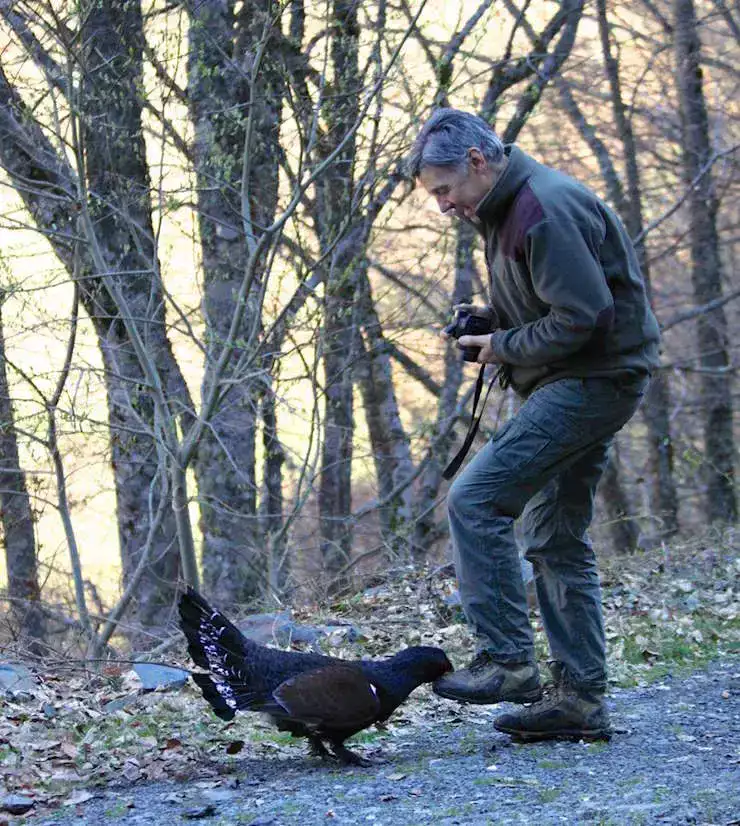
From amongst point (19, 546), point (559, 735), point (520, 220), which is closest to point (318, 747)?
point (559, 735)

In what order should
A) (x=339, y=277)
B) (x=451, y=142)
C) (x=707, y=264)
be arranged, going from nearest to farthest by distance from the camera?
(x=451, y=142) → (x=339, y=277) → (x=707, y=264)

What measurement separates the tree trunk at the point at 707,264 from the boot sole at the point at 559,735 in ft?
44.2

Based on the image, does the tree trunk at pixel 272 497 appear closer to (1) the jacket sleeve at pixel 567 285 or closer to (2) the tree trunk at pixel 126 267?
(2) the tree trunk at pixel 126 267

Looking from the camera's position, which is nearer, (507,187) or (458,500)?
(507,187)

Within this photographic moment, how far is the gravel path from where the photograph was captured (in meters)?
4.18

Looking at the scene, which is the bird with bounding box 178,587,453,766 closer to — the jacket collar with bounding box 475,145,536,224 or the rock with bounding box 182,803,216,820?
the rock with bounding box 182,803,216,820

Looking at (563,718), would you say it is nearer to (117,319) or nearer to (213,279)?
(117,319)

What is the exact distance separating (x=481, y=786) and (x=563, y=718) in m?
0.74

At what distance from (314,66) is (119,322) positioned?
9.43 ft

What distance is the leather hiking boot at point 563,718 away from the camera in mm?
5168

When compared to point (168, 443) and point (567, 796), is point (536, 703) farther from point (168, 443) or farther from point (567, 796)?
point (168, 443)

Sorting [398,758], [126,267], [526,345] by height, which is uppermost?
[126,267]

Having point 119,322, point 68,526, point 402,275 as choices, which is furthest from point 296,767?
point 402,275

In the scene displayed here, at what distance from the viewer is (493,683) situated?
488 cm
